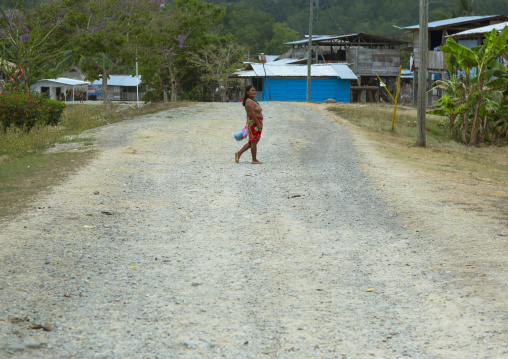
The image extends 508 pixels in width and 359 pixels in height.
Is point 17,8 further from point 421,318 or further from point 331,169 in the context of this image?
point 421,318

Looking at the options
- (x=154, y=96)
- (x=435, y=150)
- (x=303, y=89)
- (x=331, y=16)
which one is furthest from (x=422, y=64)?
(x=331, y=16)

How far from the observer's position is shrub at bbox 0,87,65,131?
16.7 metres

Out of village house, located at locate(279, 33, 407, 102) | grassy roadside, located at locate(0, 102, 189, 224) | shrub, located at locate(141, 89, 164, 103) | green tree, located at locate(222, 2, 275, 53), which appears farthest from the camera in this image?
green tree, located at locate(222, 2, 275, 53)

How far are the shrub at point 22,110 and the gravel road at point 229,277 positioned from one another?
7911 millimetres

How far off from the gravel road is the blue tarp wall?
117 ft

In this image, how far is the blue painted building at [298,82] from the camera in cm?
4497

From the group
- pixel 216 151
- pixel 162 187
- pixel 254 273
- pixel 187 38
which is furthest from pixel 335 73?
pixel 254 273

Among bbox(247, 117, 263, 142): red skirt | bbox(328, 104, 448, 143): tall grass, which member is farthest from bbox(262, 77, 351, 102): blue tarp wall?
bbox(247, 117, 263, 142): red skirt

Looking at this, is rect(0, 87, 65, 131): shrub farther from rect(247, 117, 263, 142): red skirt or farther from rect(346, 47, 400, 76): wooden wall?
rect(346, 47, 400, 76): wooden wall

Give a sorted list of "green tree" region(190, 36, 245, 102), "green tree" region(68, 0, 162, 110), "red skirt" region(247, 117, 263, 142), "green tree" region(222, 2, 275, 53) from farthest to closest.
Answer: "green tree" region(222, 2, 275, 53)
"green tree" region(190, 36, 245, 102)
"green tree" region(68, 0, 162, 110)
"red skirt" region(247, 117, 263, 142)

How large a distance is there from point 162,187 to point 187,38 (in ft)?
107

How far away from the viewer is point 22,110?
17.1m

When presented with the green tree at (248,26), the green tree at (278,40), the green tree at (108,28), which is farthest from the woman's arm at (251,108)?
the green tree at (278,40)

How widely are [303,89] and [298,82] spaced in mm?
683
